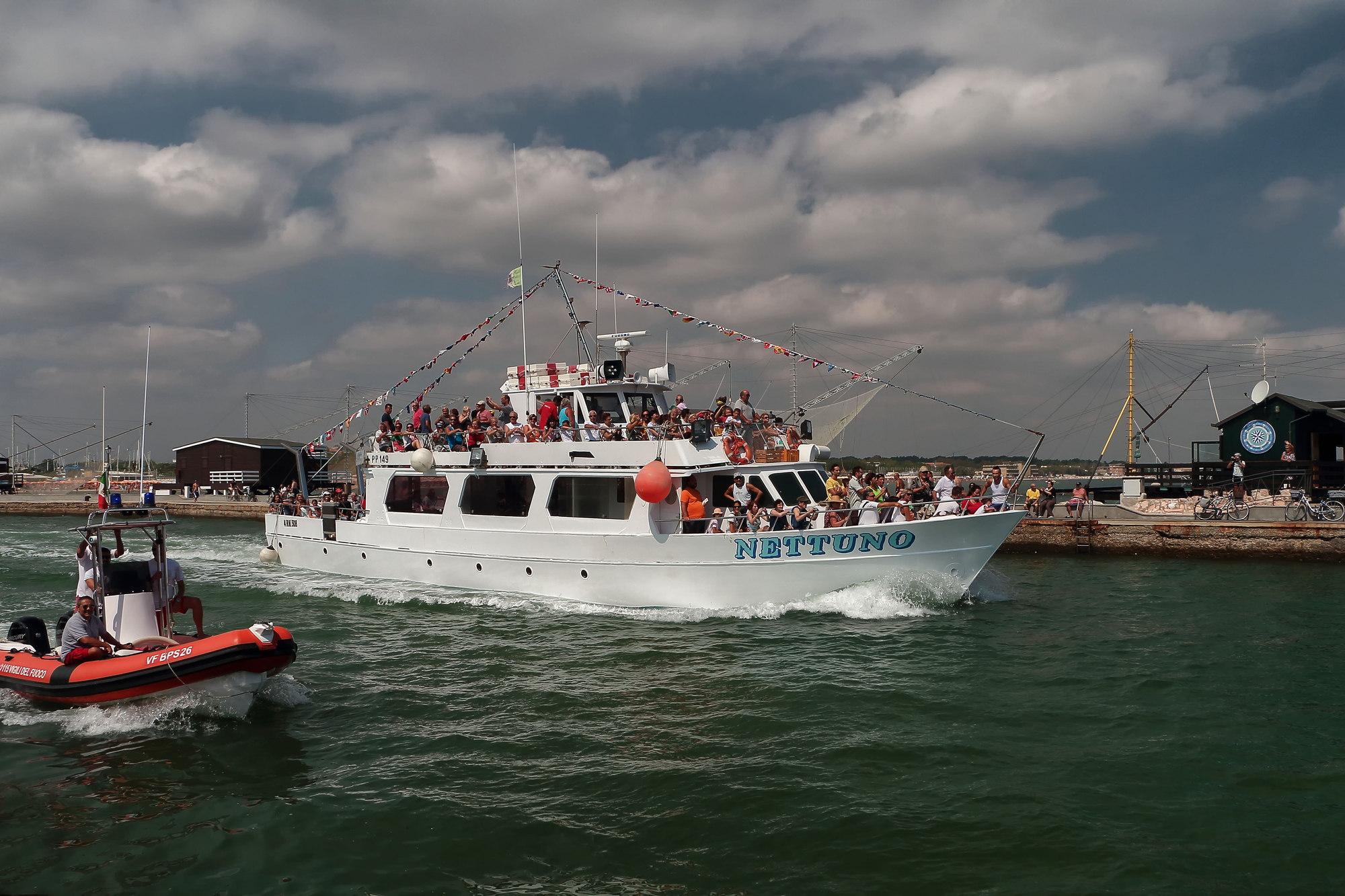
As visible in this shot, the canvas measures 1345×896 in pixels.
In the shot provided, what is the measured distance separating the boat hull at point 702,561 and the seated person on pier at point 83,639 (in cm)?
795

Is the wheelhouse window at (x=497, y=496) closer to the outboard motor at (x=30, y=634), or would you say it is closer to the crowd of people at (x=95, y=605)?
the crowd of people at (x=95, y=605)

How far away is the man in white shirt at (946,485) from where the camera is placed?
50.5 ft

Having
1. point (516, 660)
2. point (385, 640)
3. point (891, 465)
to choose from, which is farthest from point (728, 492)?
point (891, 465)

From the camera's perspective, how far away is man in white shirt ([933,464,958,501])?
606 inches

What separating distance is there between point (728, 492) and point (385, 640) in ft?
22.0

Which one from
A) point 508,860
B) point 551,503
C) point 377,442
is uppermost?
point 377,442

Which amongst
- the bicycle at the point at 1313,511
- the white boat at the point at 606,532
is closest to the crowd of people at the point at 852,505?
the white boat at the point at 606,532

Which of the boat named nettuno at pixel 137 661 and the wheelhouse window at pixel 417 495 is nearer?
the boat named nettuno at pixel 137 661

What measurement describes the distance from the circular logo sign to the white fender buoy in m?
30.3

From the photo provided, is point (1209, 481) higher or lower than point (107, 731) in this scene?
higher

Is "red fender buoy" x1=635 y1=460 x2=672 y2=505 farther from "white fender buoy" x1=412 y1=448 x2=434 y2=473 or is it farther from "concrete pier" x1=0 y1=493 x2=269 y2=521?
"concrete pier" x1=0 y1=493 x2=269 y2=521

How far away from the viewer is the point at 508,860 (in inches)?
263

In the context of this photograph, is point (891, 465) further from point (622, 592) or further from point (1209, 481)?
point (622, 592)

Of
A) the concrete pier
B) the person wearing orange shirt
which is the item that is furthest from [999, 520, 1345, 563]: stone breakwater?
the concrete pier
